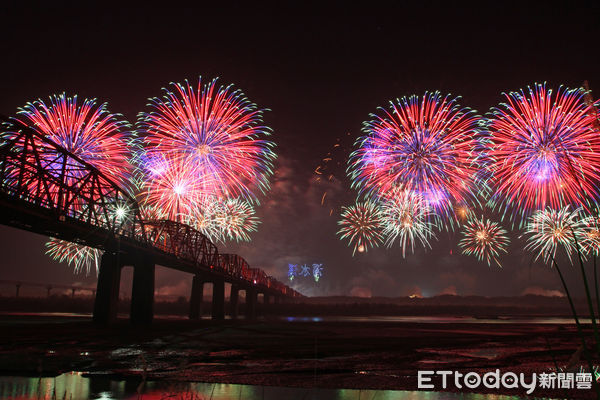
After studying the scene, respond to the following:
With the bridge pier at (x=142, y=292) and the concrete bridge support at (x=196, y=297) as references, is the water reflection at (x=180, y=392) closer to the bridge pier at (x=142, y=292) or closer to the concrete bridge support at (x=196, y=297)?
the bridge pier at (x=142, y=292)

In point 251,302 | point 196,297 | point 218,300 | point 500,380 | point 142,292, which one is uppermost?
point 142,292

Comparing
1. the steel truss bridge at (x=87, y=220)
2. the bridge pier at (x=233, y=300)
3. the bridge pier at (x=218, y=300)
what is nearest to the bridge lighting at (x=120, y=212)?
the steel truss bridge at (x=87, y=220)

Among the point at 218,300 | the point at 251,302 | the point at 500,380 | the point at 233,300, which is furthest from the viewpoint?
the point at 251,302

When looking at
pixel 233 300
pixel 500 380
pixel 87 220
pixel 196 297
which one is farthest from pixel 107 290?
pixel 233 300

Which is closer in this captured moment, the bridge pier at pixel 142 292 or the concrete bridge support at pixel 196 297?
the bridge pier at pixel 142 292

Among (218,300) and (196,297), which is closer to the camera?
(196,297)

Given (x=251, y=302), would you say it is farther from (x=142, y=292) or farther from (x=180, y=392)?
(x=180, y=392)

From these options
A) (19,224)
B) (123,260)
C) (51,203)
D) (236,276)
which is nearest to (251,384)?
(51,203)
